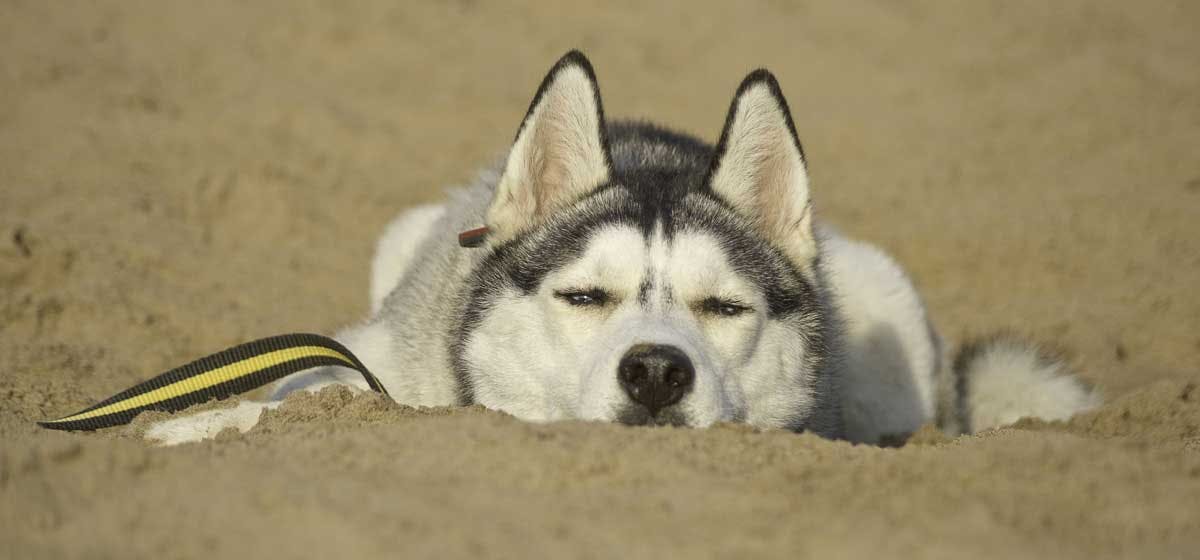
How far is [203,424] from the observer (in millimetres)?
3805

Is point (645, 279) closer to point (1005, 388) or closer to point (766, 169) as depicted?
point (766, 169)

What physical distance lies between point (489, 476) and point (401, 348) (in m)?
1.79

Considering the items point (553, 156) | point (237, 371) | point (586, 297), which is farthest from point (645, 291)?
point (237, 371)

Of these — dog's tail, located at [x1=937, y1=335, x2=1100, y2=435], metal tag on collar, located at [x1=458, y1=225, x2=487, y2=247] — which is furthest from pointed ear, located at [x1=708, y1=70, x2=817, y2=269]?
dog's tail, located at [x1=937, y1=335, x2=1100, y2=435]

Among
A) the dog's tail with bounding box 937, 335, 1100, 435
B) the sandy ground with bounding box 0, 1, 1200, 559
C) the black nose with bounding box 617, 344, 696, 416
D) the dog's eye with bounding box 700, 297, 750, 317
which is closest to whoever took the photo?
the sandy ground with bounding box 0, 1, 1200, 559

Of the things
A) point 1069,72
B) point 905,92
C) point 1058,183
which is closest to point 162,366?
point 1058,183

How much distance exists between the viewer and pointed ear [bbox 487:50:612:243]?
13.3 ft

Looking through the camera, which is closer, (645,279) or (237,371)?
(645,279)

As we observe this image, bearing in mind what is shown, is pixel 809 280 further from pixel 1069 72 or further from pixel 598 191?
pixel 1069 72

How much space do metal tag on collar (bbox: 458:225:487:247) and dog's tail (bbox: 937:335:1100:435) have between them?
8.03 ft

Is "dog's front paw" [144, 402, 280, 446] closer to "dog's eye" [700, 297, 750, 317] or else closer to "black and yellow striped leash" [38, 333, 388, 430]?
"black and yellow striped leash" [38, 333, 388, 430]

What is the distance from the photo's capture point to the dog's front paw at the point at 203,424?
12.2 ft

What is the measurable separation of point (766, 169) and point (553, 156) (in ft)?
2.71

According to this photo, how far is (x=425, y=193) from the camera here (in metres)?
8.20
